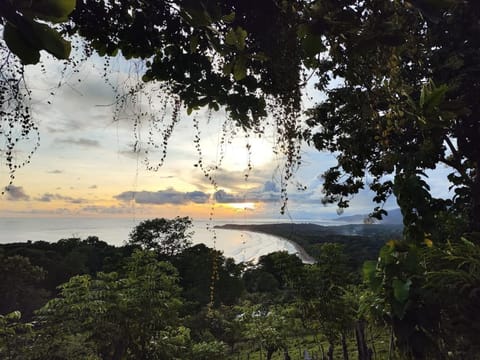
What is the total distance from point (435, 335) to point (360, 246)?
21443 mm

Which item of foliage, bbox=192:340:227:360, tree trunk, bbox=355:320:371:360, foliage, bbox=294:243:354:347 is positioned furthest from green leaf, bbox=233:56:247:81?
foliage, bbox=192:340:227:360

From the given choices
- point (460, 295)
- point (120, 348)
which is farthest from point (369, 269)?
point (120, 348)

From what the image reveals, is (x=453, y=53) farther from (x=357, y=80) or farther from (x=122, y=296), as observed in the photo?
(x=122, y=296)

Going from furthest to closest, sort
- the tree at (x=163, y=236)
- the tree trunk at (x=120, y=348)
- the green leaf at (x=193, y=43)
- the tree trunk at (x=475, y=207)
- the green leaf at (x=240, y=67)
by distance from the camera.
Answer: the tree at (x=163, y=236) < the tree trunk at (x=120, y=348) < the tree trunk at (x=475, y=207) < the green leaf at (x=193, y=43) < the green leaf at (x=240, y=67)

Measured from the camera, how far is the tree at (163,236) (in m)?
23.6

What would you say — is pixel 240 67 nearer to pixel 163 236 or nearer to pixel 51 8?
pixel 51 8

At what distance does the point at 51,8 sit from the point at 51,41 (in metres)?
0.09

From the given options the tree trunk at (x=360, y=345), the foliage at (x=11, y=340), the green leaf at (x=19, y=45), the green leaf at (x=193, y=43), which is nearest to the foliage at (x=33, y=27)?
the green leaf at (x=19, y=45)

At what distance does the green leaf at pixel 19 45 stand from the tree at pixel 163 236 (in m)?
23.6

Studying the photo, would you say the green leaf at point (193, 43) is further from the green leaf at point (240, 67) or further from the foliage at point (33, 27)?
the foliage at point (33, 27)

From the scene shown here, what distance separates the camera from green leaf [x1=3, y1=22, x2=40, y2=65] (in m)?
0.67

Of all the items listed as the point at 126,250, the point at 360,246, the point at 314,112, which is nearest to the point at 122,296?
the point at 314,112

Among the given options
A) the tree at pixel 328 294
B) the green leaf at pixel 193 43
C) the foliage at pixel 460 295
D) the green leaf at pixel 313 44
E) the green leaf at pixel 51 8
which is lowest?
the tree at pixel 328 294

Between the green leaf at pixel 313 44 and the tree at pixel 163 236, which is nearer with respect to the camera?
the green leaf at pixel 313 44
